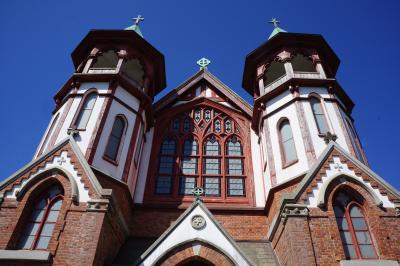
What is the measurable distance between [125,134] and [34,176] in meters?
4.73

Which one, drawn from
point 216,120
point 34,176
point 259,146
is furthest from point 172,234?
point 216,120

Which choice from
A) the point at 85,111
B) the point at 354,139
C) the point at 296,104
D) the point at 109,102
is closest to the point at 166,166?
the point at 109,102

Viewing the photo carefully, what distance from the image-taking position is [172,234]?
11289 millimetres

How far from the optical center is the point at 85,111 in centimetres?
1584

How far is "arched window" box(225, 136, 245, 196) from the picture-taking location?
16.7m

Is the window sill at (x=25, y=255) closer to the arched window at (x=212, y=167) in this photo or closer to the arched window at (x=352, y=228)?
the arched window at (x=212, y=167)

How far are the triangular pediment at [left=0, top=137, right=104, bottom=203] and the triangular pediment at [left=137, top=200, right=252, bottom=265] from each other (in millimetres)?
2785

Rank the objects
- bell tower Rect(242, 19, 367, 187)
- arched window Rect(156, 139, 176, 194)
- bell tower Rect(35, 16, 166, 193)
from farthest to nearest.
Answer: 1. arched window Rect(156, 139, 176, 194)
2. bell tower Rect(35, 16, 166, 193)
3. bell tower Rect(242, 19, 367, 187)

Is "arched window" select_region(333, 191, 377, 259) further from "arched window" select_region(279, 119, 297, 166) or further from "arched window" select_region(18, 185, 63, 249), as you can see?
"arched window" select_region(18, 185, 63, 249)

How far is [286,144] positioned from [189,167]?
16.9 ft

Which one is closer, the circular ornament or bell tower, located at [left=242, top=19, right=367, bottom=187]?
the circular ornament

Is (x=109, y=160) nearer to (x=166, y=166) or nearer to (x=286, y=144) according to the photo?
(x=166, y=166)

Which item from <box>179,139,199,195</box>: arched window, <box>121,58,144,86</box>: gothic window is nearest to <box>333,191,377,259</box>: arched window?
<box>179,139,199,195</box>: arched window

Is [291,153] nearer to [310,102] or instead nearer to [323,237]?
[310,102]
